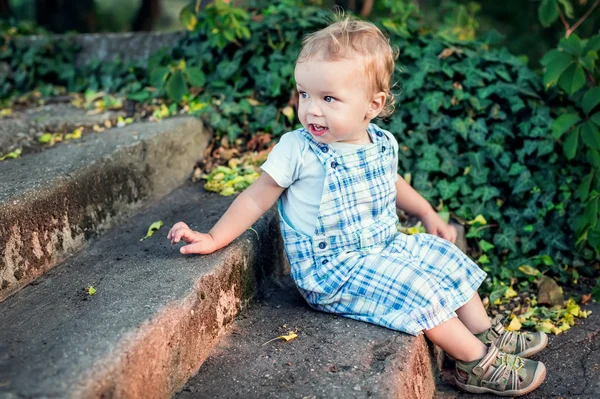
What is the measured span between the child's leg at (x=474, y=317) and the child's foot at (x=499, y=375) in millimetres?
191

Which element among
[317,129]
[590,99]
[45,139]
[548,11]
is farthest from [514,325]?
[45,139]

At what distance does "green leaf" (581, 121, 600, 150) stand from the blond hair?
1.27 metres

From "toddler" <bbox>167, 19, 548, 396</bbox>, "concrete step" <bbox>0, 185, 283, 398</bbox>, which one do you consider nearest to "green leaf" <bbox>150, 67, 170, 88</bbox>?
"concrete step" <bbox>0, 185, 283, 398</bbox>

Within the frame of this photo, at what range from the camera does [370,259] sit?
2264 mm

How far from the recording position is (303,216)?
2334 millimetres

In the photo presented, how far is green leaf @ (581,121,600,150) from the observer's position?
296 centimetres

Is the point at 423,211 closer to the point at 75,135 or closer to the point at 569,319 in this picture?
the point at 569,319

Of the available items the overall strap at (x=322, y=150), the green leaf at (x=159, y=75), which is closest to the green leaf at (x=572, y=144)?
the overall strap at (x=322, y=150)

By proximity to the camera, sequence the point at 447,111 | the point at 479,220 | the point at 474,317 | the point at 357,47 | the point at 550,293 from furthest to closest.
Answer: the point at 447,111, the point at 479,220, the point at 550,293, the point at 474,317, the point at 357,47

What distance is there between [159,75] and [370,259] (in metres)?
1.96

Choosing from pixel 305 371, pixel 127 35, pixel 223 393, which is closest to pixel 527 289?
pixel 305 371

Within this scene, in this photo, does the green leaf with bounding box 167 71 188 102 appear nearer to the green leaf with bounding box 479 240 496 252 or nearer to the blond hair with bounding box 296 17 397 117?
the blond hair with bounding box 296 17 397 117

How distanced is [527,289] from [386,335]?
1208 mm

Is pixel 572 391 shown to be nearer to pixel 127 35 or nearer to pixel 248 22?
pixel 248 22
